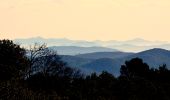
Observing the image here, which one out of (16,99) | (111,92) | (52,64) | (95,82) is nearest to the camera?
(16,99)

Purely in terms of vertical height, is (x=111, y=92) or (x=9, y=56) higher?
(x=9, y=56)

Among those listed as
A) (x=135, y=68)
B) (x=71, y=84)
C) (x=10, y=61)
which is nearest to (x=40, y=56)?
(x=135, y=68)

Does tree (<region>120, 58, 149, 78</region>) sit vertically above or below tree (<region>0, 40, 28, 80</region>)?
below

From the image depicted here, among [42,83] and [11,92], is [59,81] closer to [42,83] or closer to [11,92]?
[42,83]

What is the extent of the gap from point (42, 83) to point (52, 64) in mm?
40541

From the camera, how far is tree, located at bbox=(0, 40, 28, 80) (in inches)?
2633

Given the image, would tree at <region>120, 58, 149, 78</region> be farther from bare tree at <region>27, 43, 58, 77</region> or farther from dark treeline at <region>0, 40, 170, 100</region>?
dark treeline at <region>0, 40, 170, 100</region>

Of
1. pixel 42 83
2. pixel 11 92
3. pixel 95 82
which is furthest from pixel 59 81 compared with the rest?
pixel 11 92

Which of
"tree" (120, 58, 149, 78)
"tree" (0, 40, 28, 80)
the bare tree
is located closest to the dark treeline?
"tree" (0, 40, 28, 80)

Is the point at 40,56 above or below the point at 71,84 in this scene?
above

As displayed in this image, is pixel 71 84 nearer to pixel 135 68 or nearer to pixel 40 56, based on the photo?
pixel 135 68

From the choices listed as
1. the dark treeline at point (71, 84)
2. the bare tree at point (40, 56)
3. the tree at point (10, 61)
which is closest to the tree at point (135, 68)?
the bare tree at point (40, 56)

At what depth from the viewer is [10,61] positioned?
2803 inches

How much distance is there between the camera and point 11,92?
1492 inches
